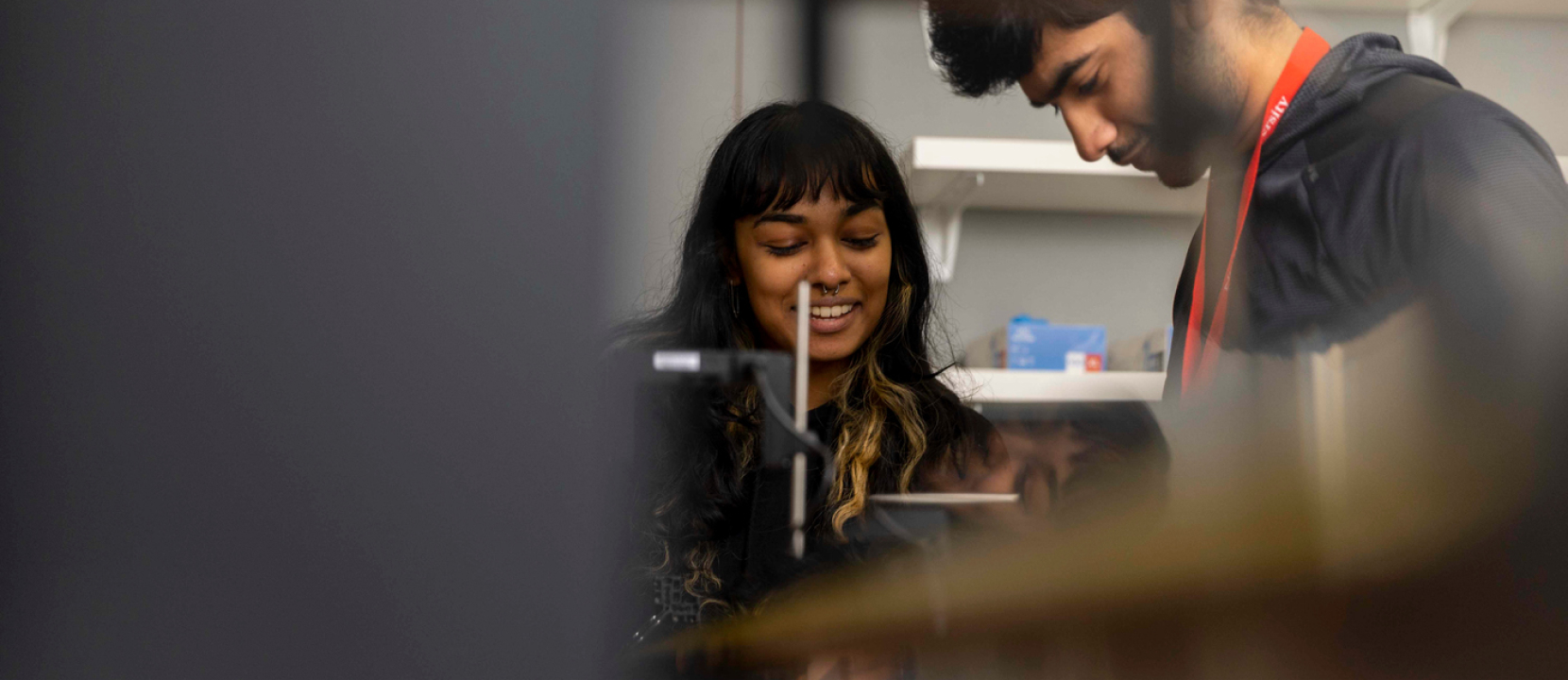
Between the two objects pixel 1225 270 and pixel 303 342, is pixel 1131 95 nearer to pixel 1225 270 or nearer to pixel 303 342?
pixel 1225 270

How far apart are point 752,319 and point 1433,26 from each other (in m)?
0.57

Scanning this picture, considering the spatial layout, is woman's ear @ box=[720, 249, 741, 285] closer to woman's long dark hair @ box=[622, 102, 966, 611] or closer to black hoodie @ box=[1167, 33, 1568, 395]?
woman's long dark hair @ box=[622, 102, 966, 611]

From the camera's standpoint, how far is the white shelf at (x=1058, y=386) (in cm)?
73

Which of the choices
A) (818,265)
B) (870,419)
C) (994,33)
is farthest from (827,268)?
(994,33)

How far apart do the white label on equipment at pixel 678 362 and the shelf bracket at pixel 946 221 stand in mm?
190

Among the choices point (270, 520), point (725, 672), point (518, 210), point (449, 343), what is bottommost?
point (725, 672)

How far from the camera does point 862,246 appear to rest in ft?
2.30

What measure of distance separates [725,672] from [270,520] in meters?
0.36

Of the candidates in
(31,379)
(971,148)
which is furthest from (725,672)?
(31,379)

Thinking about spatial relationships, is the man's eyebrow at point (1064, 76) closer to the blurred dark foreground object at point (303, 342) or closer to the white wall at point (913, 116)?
the white wall at point (913, 116)

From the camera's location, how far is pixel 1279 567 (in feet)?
2.36

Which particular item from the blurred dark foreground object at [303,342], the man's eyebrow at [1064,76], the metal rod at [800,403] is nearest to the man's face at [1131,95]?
the man's eyebrow at [1064,76]

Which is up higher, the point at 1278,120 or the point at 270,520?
the point at 1278,120

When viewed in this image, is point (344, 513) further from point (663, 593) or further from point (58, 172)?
A: point (58, 172)
